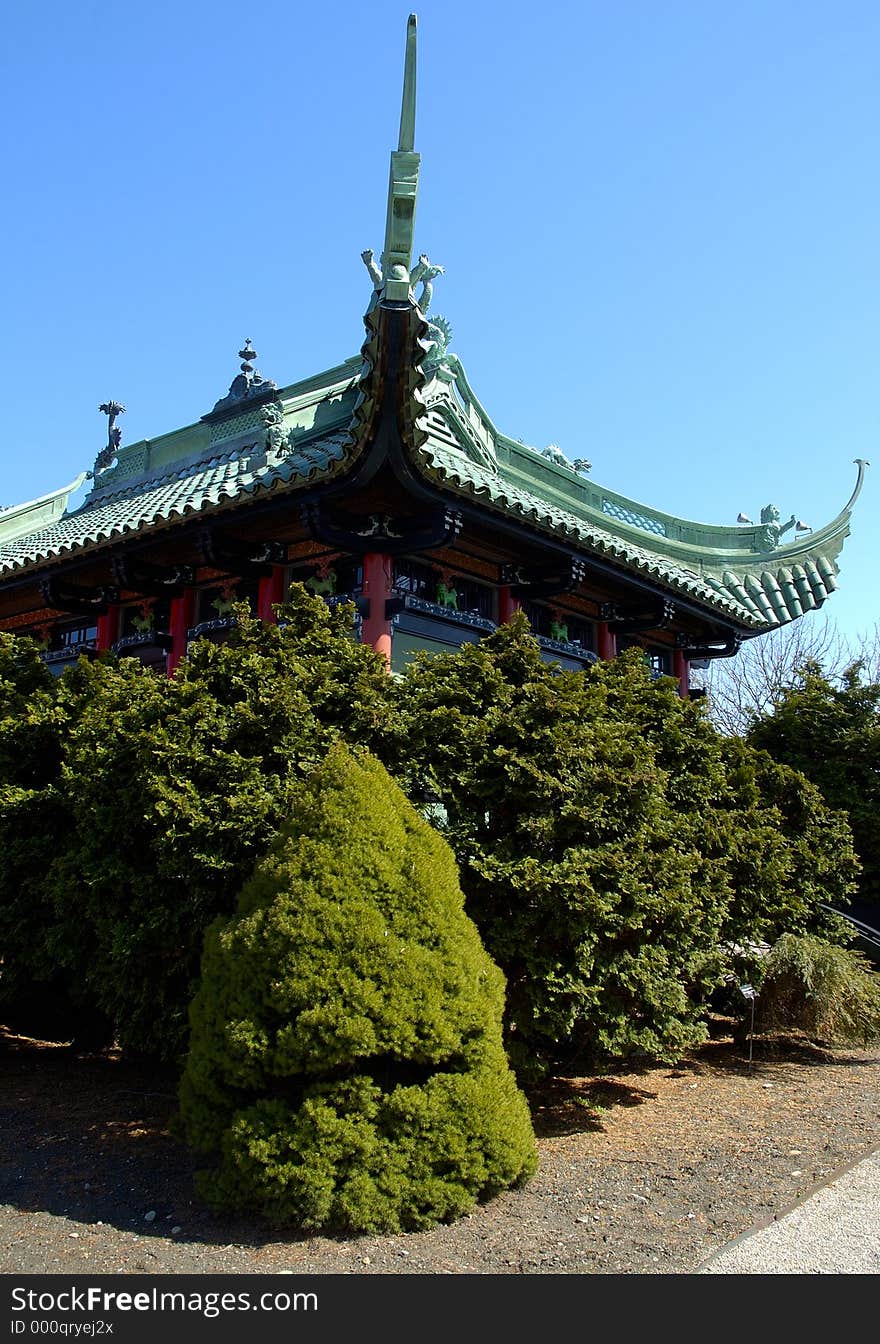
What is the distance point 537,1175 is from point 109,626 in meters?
8.38

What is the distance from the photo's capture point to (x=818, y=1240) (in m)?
4.31

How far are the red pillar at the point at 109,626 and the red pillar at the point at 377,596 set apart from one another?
3945 millimetres

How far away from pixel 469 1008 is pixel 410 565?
227 inches

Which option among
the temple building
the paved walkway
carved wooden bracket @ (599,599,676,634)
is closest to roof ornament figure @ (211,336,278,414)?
the temple building

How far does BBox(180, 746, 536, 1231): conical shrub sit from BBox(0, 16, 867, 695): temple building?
399 cm

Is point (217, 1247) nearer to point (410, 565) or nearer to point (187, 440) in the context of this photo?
point (410, 565)

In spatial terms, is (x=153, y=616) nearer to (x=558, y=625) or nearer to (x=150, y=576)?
(x=150, y=576)

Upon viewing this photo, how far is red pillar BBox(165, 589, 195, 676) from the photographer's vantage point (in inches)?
427

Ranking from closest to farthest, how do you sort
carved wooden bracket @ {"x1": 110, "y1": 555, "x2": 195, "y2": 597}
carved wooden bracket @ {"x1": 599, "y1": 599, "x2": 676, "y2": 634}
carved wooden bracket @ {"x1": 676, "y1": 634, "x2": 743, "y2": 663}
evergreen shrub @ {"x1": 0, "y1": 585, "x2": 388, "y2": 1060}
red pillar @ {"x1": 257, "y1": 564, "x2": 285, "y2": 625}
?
evergreen shrub @ {"x1": 0, "y1": 585, "x2": 388, "y2": 1060}
red pillar @ {"x1": 257, "y1": 564, "x2": 285, "y2": 625}
carved wooden bracket @ {"x1": 110, "y1": 555, "x2": 195, "y2": 597}
carved wooden bracket @ {"x1": 599, "y1": 599, "x2": 676, "y2": 634}
carved wooden bracket @ {"x1": 676, "y1": 634, "x2": 743, "y2": 663}

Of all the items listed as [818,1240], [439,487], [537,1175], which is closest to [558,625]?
[439,487]

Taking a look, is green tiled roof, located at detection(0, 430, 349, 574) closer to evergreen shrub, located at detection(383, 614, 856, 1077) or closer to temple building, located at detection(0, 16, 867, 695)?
temple building, located at detection(0, 16, 867, 695)

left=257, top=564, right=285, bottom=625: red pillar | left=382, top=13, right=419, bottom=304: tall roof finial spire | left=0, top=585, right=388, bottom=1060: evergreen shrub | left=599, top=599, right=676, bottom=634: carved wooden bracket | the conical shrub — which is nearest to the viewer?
the conical shrub

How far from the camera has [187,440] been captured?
13820mm

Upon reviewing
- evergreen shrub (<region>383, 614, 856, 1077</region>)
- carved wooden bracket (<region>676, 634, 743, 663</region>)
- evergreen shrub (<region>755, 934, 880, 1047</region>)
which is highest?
carved wooden bracket (<region>676, 634, 743, 663</region>)
